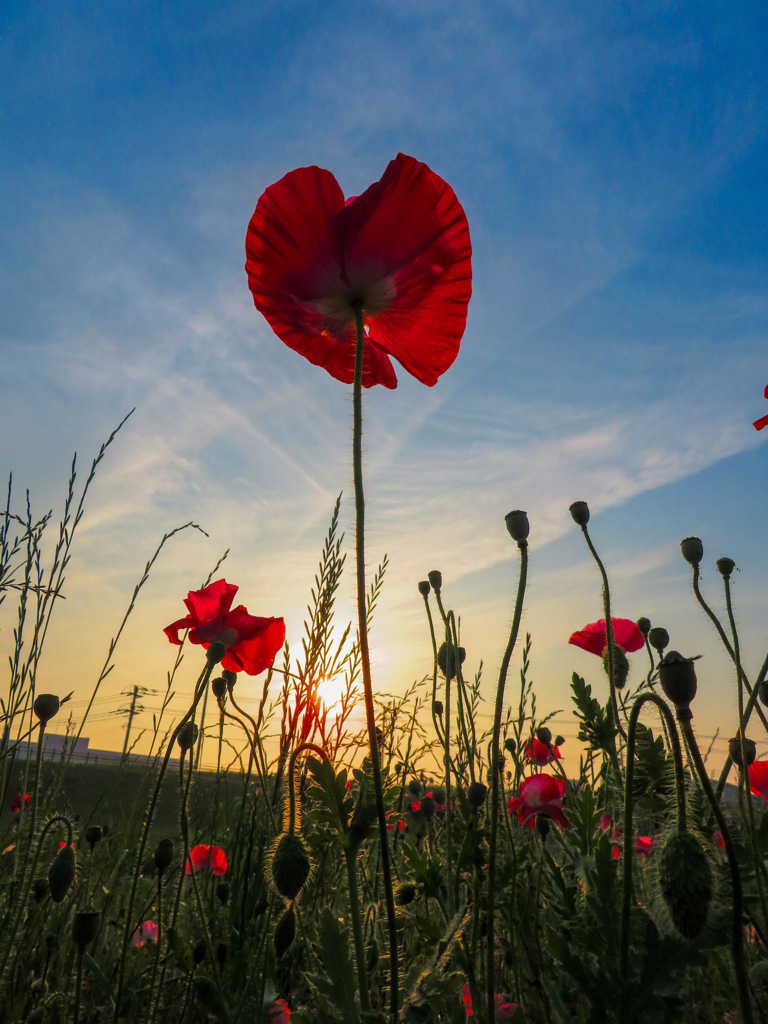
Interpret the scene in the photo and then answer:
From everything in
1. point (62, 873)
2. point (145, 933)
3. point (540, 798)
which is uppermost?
point (540, 798)

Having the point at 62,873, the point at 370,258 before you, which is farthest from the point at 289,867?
the point at 370,258

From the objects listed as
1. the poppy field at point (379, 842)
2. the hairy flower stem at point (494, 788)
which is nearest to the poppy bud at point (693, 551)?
the poppy field at point (379, 842)

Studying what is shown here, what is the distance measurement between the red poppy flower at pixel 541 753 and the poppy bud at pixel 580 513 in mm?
1436

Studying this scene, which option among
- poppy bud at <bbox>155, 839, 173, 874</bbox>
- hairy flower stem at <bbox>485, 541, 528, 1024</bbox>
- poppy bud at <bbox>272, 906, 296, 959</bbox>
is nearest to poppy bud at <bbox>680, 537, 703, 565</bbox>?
hairy flower stem at <bbox>485, 541, 528, 1024</bbox>

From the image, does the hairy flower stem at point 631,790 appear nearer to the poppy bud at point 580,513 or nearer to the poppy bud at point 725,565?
the poppy bud at point 580,513

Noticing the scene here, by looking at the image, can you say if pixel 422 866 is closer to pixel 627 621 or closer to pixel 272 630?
pixel 272 630

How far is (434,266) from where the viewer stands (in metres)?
1.43

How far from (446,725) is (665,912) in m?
1.12

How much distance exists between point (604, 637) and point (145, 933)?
94.2 inches

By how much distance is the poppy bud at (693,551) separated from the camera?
2.20m

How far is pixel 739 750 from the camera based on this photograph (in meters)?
1.77

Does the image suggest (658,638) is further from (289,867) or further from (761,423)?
(289,867)

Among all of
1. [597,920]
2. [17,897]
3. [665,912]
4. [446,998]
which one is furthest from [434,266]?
[17,897]

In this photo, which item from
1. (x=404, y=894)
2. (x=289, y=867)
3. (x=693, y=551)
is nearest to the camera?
(x=289, y=867)
